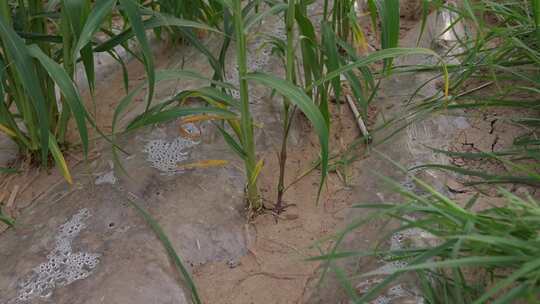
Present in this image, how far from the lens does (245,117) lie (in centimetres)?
119

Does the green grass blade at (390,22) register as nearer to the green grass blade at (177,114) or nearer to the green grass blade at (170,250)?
the green grass blade at (177,114)

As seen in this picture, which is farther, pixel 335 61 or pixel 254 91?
pixel 254 91

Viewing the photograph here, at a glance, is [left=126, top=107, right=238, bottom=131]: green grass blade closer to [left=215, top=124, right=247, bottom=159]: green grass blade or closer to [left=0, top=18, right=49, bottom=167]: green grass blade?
[left=215, top=124, right=247, bottom=159]: green grass blade

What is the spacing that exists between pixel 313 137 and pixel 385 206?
1.75 feet

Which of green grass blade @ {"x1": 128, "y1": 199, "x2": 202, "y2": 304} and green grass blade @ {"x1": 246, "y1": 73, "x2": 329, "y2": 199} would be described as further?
green grass blade @ {"x1": 128, "y1": 199, "x2": 202, "y2": 304}

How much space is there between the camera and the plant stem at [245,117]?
1115 millimetres

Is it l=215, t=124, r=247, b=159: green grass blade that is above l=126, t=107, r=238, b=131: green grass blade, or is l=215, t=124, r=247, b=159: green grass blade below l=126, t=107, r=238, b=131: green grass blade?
below

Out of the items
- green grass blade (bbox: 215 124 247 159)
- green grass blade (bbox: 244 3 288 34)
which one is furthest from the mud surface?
green grass blade (bbox: 244 3 288 34)

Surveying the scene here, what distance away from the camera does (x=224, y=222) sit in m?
1.33

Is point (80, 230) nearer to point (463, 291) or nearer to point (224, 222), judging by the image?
point (224, 222)

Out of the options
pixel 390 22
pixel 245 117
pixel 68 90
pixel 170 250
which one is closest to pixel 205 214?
pixel 170 250

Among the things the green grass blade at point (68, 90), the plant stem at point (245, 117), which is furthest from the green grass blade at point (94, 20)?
the plant stem at point (245, 117)

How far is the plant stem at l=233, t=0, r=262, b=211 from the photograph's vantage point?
1.12 m

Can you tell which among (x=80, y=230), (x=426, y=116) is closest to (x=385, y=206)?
(x=426, y=116)
